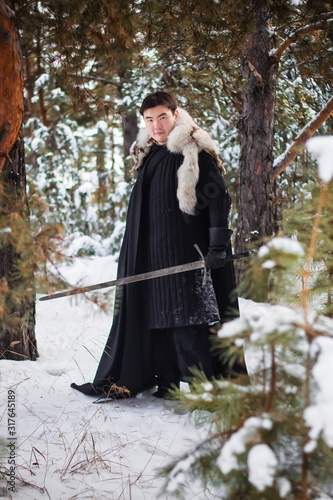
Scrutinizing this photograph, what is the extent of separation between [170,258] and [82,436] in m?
1.29

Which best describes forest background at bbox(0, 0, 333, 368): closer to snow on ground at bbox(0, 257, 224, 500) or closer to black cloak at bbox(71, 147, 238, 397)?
snow on ground at bbox(0, 257, 224, 500)

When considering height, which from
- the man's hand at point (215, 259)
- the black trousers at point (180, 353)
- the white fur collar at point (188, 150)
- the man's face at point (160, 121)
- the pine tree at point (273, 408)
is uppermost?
the man's face at point (160, 121)

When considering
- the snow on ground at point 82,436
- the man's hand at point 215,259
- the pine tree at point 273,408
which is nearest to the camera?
the pine tree at point 273,408

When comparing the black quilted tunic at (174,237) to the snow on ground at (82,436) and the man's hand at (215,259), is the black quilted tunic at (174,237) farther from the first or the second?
the snow on ground at (82,436)

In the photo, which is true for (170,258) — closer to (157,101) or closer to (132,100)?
(157,101)

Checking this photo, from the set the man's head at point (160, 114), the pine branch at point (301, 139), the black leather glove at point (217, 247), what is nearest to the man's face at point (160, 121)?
the man's head at point (160, 114)

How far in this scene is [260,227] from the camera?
217 inches

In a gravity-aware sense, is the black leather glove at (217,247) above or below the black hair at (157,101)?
below

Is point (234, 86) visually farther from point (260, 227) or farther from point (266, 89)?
point (260, 227)

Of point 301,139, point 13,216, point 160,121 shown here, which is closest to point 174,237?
point 160,121

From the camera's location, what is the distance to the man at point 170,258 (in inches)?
125

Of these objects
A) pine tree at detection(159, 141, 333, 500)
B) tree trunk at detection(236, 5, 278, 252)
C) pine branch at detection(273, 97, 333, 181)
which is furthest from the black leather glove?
pine branch at detection(273, 97, 333, 181)

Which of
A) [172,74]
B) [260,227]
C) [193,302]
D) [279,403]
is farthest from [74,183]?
[279,403]

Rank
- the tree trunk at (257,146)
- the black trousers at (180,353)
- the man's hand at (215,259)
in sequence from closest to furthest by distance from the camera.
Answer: the man's hand at (215,259)
the black trousers at (180,353)
the tree trunk at (257,146)
